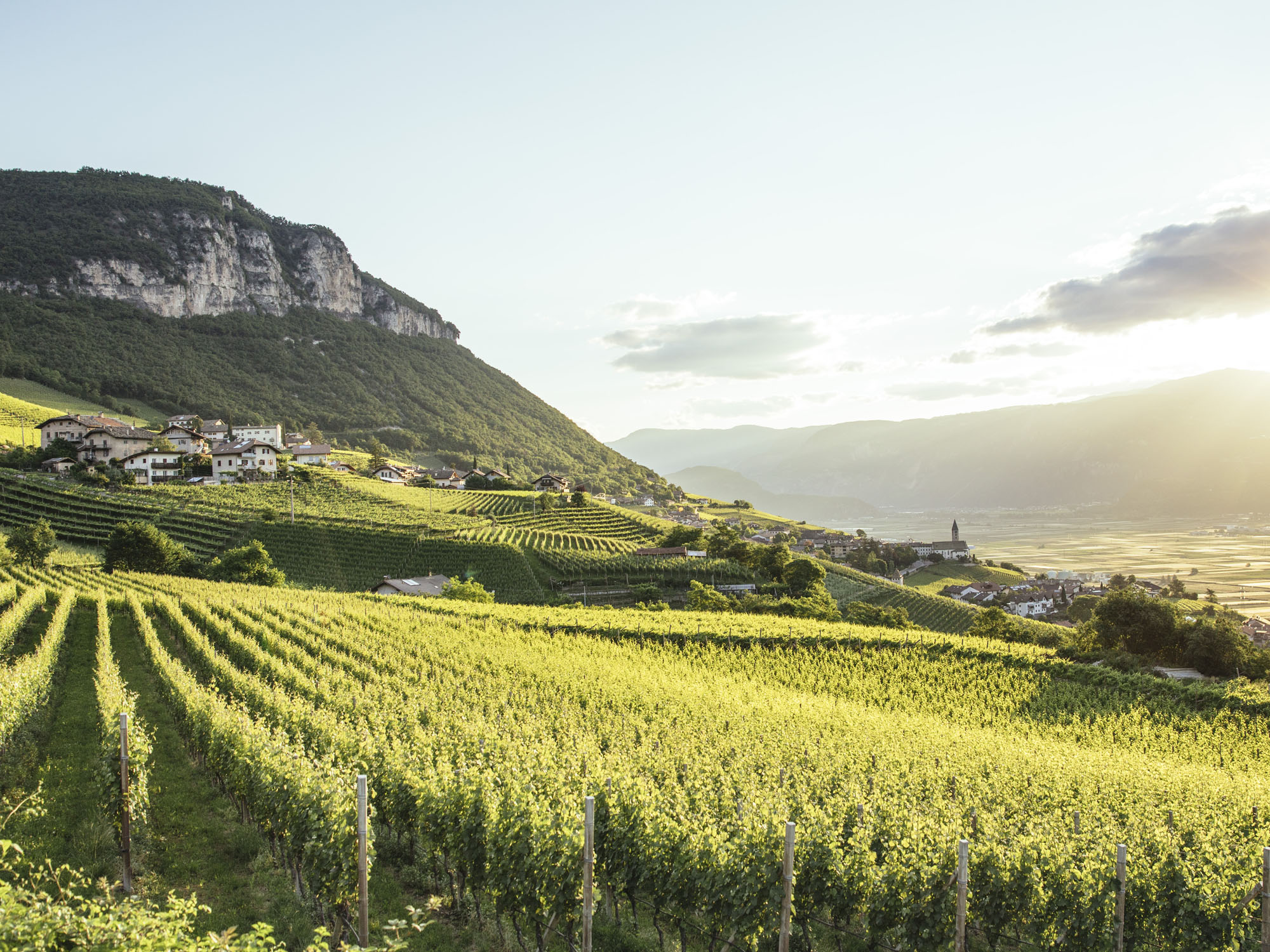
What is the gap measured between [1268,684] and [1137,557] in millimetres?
145172

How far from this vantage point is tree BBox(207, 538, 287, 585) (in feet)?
143

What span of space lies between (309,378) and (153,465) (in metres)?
76.0

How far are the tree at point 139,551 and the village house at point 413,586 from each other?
1320cm

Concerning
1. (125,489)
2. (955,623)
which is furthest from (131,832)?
(125,489)

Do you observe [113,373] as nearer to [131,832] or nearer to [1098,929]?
[131,832]

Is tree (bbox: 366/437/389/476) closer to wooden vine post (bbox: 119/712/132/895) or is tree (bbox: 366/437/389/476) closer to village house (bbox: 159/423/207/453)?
village house (bbox: 159/423/207/453)

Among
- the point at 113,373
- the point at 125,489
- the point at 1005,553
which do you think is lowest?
the point at 1005,553

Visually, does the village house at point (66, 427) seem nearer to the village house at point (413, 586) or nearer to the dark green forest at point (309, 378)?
the dark green forest at point (309, 378)

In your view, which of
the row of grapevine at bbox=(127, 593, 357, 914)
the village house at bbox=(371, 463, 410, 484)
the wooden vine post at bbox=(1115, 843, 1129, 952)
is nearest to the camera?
the wooden vine post at bbox=(1115, 843, 1129, 952)

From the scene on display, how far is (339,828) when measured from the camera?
7449mm

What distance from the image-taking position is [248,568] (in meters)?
43.7

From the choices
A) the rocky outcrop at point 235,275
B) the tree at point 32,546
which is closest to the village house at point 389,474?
the tree at point 32,546

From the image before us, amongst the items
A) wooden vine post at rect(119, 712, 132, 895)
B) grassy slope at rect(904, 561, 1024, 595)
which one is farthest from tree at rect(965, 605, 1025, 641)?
grassy slope at rect(904, 561, 1024, 595)

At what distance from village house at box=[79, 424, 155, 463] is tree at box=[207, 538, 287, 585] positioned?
40.3 metres
